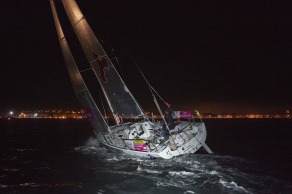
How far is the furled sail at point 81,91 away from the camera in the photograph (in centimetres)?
2016

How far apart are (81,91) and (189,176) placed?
36.7ft

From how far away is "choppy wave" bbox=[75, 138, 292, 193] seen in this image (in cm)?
1180

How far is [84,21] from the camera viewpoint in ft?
62.8

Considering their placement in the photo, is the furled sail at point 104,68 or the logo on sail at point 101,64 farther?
the logo on sail at point 101,64

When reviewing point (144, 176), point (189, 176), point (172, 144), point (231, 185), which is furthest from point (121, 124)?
point (231, 185)

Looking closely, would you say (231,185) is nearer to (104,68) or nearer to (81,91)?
(104,68)

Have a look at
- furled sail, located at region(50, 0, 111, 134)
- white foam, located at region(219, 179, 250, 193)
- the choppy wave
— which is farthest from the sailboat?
white foam, located at region(219, 179, 250, 193)

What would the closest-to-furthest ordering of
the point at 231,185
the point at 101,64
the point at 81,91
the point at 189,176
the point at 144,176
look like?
1. the point at 231,185
2. the point at 189,176
3. the point at 144,176
4. the point at 101,64
5. the point at 81,91

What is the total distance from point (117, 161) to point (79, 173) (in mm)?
3136

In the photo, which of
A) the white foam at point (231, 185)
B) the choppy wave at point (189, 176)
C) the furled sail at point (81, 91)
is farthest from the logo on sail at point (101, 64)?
the white foam at point (231, 185)

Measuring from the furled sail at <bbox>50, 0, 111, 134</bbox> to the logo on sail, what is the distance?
2358 mm

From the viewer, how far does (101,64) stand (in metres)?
18.8

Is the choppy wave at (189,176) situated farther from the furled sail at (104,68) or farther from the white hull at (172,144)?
the furled sail at (104,68)

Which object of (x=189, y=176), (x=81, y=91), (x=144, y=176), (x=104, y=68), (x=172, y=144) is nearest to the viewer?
(x=189, y=176)
